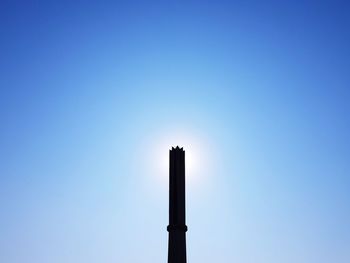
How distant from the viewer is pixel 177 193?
4003cm

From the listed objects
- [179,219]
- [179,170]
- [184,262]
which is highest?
[179,170]

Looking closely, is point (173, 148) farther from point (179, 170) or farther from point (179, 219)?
point (179, 219)

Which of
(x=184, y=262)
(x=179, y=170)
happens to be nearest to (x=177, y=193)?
(x=179, y=170)

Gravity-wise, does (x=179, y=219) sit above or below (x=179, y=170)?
below

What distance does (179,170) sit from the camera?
1618 inches

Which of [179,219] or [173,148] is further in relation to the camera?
[173,148]

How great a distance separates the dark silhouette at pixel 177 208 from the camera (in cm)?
3806

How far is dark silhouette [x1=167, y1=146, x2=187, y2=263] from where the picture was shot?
38062mm

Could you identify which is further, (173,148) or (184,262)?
(173,148)

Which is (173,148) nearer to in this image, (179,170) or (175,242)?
(179,170)

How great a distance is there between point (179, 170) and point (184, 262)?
8386 millimetres

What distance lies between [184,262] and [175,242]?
187 cm

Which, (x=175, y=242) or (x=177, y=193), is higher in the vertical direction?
(x=177, y=193)

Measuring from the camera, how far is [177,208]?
1555 inches
